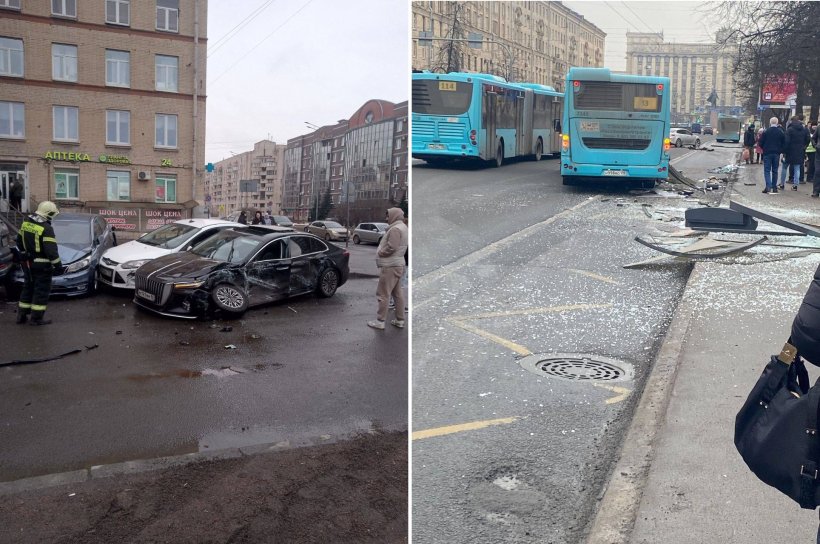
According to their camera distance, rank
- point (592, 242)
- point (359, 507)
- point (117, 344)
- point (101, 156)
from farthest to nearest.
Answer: point (592, 242), point (101, 156), point (117, 344), point (359, 507)

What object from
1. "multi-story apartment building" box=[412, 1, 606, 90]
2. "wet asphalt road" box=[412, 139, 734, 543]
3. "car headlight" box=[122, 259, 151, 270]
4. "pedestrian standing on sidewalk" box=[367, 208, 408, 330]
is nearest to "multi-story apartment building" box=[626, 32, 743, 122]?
"multi-story apartment building" box=[412, 1, 606, 90]

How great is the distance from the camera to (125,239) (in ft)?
37.1

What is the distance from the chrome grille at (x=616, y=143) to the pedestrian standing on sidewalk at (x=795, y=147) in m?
3.36

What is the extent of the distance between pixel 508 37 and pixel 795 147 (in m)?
11.8

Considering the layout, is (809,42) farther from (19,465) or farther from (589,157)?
(19,465)

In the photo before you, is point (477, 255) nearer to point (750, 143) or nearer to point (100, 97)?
point (100, 97)

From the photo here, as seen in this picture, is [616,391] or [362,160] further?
[616,391]

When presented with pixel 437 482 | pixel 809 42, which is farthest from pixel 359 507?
pixel 809 42

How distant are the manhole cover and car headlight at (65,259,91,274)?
7216mm

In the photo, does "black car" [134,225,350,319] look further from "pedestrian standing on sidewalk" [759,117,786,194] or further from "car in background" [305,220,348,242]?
"pedestrian standing on sidewalk" [759,117,786,194]

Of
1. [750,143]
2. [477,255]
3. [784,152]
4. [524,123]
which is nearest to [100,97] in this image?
[477,255]

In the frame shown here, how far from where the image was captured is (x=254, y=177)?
6.07 meters

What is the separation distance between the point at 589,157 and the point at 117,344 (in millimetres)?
10620

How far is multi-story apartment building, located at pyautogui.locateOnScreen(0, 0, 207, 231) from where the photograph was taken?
5637 mm
